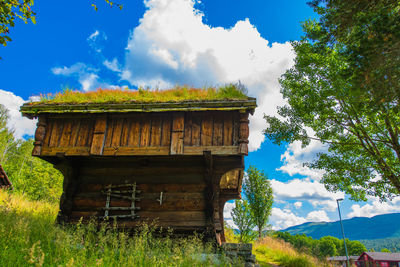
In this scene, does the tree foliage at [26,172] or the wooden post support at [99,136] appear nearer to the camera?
the wooden post support at [99,136]

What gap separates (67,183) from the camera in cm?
830

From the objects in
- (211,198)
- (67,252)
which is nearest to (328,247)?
(211,198)

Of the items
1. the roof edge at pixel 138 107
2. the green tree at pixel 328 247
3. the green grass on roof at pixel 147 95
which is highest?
the green grass on roof at pixel 147 95

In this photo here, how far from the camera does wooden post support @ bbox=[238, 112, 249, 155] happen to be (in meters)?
7.07

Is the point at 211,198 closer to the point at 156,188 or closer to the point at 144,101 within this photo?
the point at 156,188

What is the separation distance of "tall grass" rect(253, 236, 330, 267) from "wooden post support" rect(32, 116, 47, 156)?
1154 cm

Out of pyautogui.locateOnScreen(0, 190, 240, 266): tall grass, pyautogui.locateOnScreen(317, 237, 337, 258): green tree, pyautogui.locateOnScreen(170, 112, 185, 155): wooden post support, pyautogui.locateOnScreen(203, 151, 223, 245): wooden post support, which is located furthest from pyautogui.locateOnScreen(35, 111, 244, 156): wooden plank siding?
pyautogui.locateOnScreen(317, 237, 337, 258): green tree

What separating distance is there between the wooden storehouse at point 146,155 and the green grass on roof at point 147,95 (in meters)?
0.33

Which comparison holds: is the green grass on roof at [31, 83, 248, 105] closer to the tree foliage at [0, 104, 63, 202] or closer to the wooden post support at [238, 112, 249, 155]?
the wooden post support at [238, 112, 249, 155]

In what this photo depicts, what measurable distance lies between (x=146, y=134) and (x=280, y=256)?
37.7 feet

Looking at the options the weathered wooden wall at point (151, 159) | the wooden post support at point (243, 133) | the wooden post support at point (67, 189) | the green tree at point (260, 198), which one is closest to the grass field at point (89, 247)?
the wooden post support at point (67, 189)

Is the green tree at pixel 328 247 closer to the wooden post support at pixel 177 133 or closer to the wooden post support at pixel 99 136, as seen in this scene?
the wooden post support at pixel 177 133

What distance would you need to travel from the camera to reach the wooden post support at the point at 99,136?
7.56m

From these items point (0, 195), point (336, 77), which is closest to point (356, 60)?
point (336, 77)
